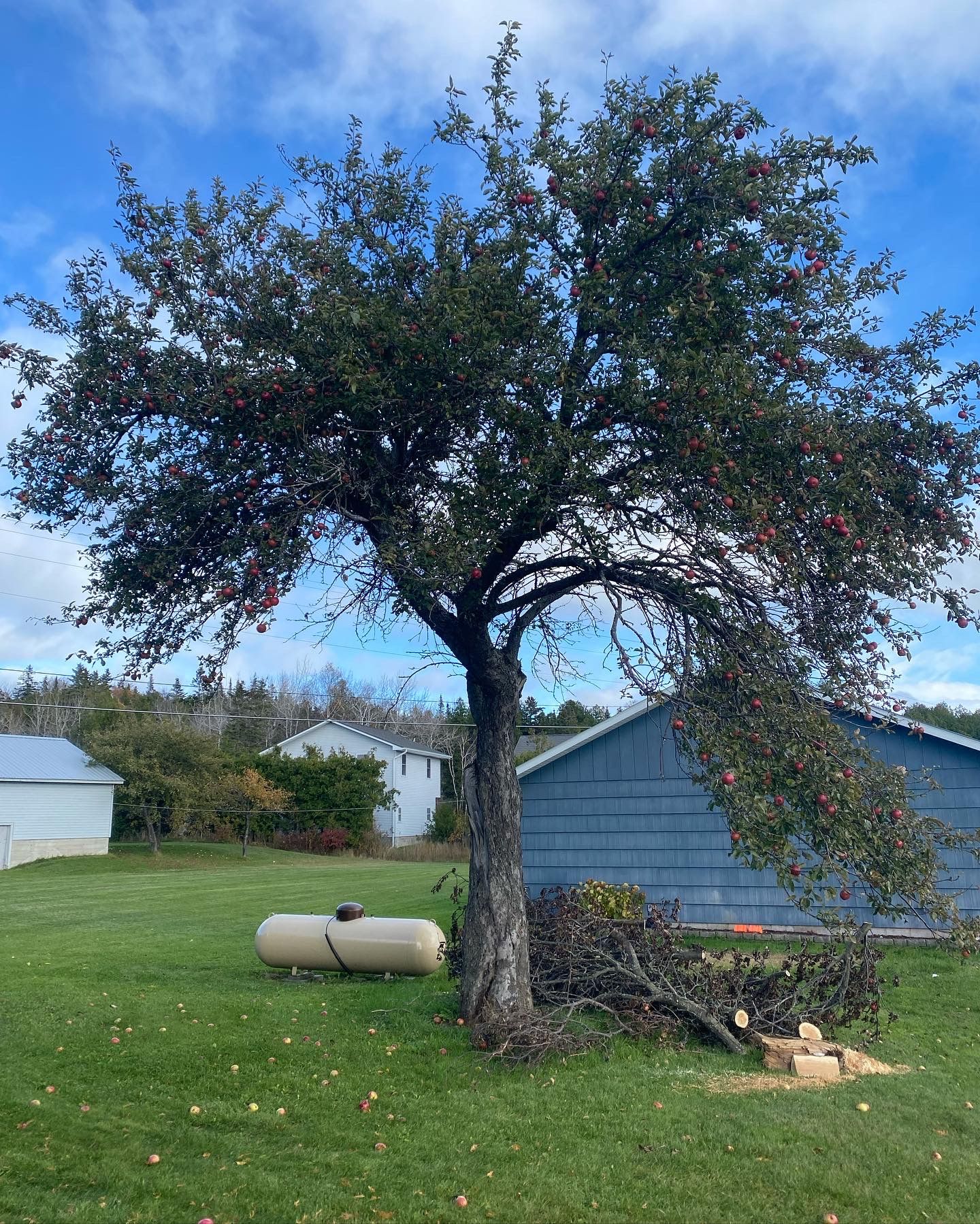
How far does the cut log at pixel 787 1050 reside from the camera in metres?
8.15

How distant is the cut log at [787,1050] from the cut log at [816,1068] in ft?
0.29

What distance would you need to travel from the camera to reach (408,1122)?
259 inches

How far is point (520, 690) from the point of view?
9312 mm

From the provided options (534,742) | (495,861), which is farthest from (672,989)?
(534,742)

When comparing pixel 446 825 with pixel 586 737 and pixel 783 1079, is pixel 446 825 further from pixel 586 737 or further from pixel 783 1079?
pixel 783 1079

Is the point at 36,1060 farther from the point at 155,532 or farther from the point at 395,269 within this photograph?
the point at 395,269

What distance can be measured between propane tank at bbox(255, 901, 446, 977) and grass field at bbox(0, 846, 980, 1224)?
440 millimetres

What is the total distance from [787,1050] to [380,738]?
42045 millimetres

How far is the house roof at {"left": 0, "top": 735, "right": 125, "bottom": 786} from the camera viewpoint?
35719 mm

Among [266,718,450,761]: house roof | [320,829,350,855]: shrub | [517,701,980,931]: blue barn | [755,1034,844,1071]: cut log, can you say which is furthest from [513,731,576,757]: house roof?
[755,1034,844,1071]: cut log

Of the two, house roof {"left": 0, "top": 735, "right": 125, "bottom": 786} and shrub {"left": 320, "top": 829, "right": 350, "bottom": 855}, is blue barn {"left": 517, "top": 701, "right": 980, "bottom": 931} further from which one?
shrub {"left": 320, "top": 829, "right": 350, "bottom": 855}

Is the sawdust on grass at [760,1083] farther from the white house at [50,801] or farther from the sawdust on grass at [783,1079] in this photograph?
the white house at [50,801]

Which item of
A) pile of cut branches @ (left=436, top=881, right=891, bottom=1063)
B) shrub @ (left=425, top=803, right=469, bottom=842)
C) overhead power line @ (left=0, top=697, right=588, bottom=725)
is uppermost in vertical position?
overhead power line @ (left=0, top=697, right=588, bottom=725)

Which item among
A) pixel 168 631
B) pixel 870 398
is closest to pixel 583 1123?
pixel 168 631
